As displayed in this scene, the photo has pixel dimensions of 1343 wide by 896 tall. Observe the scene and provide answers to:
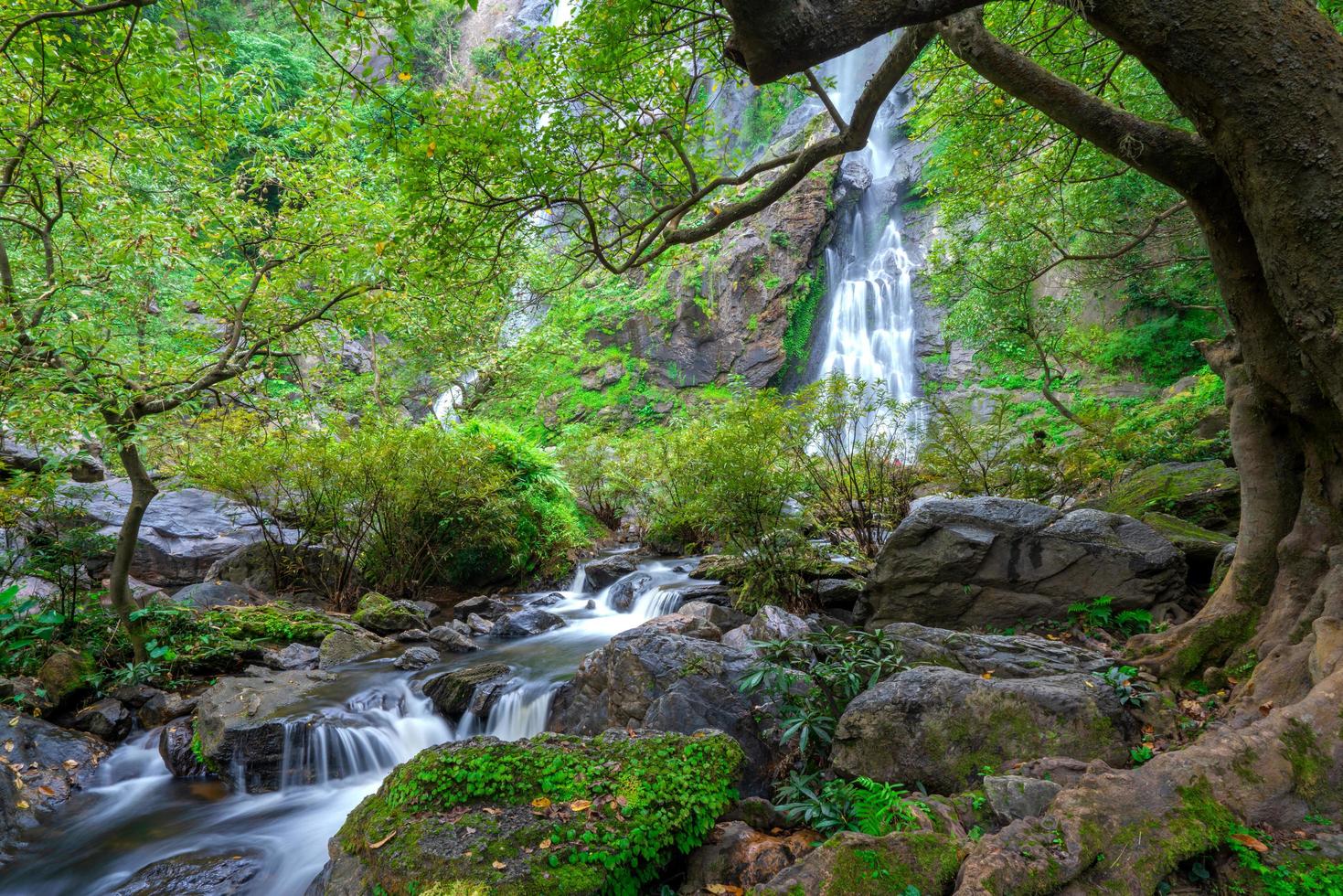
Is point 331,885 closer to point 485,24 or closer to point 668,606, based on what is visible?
point 668,606

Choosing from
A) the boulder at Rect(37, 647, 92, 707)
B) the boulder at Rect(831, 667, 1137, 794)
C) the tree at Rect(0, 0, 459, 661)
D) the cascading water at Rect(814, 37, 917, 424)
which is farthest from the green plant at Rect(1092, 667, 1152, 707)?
the cascading water at Rect(814, 37, 917, 424)

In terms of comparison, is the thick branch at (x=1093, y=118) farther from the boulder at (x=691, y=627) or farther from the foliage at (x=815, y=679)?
the boulder at (x=691, y=627)

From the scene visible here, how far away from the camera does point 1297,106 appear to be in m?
2.69

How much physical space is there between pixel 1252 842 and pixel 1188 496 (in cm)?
501

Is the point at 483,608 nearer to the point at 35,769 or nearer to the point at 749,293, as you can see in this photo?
the point at 35,769

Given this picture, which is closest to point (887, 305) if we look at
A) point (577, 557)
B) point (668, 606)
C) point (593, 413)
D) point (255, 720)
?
point (593, 413)

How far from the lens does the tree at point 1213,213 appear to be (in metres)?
2.42

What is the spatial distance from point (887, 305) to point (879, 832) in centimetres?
2323

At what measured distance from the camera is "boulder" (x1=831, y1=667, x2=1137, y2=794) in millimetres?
3316

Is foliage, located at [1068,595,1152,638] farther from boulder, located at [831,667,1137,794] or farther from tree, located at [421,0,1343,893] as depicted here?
boulder, located at [831,667,1137,794]

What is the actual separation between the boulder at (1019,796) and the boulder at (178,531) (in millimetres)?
11253

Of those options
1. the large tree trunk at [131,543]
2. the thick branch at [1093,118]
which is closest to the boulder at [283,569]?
the large tree trunk at [131,543]

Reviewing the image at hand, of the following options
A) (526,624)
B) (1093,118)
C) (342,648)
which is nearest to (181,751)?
(342,648)

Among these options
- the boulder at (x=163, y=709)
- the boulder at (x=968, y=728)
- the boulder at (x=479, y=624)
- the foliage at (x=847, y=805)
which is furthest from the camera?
the boulder at (x=479, y=624)
